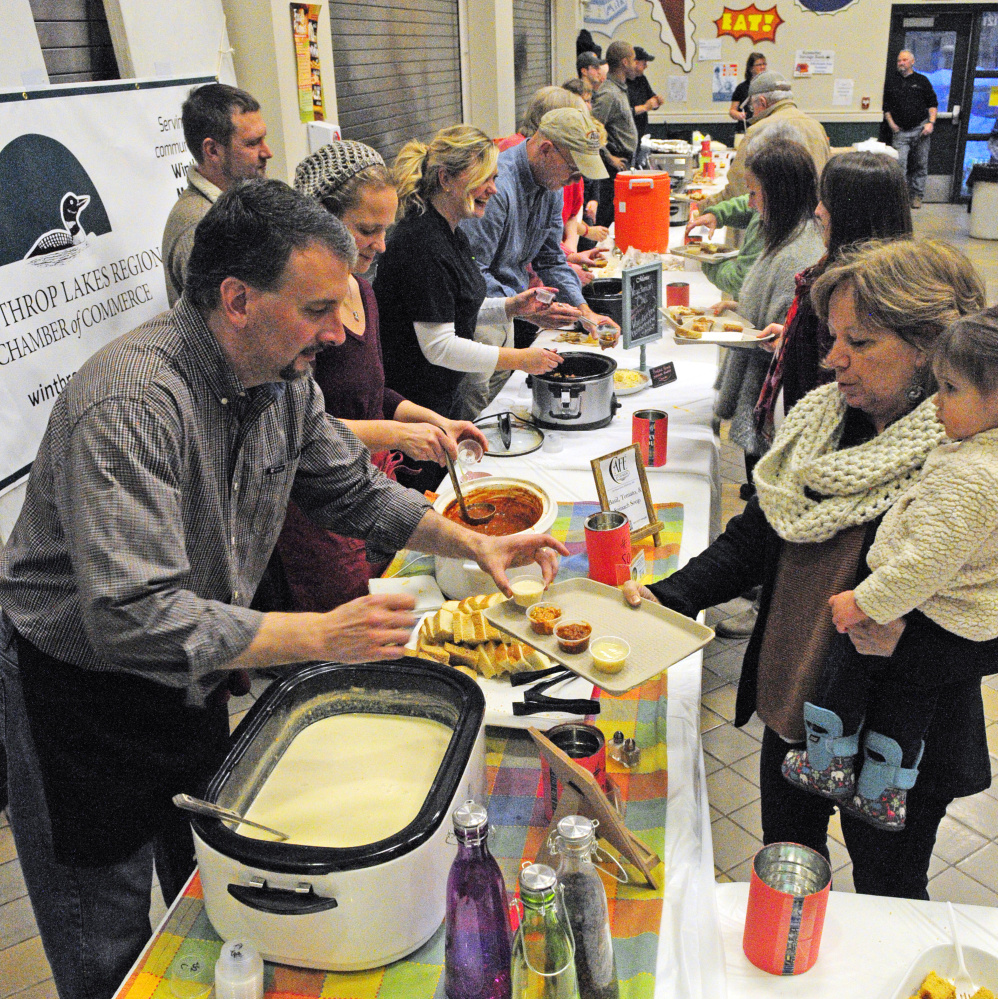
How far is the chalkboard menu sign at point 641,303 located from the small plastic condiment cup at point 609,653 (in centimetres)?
181

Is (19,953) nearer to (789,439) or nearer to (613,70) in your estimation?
(789,439)

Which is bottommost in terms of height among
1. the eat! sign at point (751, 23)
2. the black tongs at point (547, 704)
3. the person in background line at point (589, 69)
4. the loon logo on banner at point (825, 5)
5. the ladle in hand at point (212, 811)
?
the black tongs at point (547, 704)

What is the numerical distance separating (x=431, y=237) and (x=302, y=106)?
71.8 inches

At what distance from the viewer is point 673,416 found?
10.4 ft

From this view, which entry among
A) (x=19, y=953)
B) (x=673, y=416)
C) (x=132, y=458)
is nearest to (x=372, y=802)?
(x=132, y=458)

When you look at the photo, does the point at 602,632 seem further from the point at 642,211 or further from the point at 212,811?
the point at 642,211

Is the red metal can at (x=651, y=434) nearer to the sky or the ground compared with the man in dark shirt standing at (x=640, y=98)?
nearer to the ground

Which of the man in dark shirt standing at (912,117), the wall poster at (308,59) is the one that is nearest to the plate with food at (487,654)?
the wall poster at (308,59)

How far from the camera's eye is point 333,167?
2219 mm

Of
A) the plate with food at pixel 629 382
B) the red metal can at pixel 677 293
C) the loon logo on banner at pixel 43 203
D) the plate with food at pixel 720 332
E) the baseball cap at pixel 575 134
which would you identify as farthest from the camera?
the red metal can at pixel 677 293

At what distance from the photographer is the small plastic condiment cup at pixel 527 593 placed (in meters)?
1.71

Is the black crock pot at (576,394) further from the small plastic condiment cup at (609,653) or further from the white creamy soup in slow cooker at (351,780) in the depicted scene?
the white creamy soup in slow cooker at (351,780)

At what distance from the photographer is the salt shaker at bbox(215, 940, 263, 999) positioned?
3.75 feet

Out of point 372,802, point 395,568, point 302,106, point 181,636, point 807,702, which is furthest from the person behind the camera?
point 302,106
